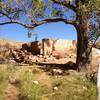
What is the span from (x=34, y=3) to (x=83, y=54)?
11.4ft

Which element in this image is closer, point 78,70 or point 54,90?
point 54,90

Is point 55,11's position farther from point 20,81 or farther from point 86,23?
point 20,81

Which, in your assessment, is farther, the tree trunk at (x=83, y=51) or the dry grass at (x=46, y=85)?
the tree trunk at (x=83, y=51)

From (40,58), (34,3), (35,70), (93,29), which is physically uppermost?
(34,3)

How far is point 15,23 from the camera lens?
14.8 meters

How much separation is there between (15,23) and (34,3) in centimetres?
178

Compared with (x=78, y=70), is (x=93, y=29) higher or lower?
higher

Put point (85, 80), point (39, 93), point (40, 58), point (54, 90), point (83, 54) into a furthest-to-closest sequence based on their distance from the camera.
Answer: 1. point (40, 58)
2. point (83, 54)
3. point (85, 80)
4. point (54, 90)
5. point (39, 93)

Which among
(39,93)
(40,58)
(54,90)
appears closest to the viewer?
(39,93)

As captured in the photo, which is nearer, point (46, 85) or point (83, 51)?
point (46, 85)

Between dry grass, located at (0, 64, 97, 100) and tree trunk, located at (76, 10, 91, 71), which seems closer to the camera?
dry grass, located at (0, 64, 97, 100)

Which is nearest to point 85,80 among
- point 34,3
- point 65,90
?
point 65,90

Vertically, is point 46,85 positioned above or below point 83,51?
below


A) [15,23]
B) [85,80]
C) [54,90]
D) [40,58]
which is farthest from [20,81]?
[40,58]
